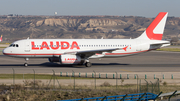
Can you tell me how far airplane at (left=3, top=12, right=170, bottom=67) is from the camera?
1652 inches

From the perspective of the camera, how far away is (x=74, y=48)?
143ft

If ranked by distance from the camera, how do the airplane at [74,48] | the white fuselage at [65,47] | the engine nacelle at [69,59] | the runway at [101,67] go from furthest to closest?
the white fuselage at [65,47] < the airplane at [74,48] < the engine nacelle at [69,59] < the runway at [101,67]

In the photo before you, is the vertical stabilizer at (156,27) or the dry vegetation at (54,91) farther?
the vertical stabilizer at (156,27)

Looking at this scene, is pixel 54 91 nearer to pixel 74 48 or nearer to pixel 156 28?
pixel 74 48

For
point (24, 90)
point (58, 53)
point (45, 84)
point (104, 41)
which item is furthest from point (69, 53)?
point (24, 90)

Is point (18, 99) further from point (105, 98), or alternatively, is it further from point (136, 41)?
point (136, 41)

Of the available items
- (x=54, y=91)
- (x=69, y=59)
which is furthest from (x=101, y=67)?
(x=54, y=91)

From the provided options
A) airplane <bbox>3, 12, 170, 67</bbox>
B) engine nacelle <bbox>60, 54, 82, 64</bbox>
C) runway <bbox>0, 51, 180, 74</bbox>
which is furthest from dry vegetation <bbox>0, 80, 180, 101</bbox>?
airplane <bbox>3, 12, 170, 67</bbox>

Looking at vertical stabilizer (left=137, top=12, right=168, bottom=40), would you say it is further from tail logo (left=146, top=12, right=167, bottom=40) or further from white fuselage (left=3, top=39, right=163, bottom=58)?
white fuselage (left=3, top=39, right=163, bottom=58)

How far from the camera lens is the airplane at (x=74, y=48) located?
42.0 m

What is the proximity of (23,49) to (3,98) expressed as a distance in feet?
71.5

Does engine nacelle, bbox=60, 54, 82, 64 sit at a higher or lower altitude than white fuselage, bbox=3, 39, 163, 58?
lower

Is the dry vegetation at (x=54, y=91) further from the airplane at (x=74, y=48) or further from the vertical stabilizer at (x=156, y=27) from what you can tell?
the vertical stabilizer at (x=156, y=27)

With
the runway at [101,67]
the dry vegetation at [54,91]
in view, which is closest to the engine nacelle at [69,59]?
the runway at [101,67]
